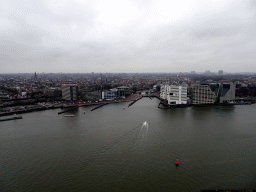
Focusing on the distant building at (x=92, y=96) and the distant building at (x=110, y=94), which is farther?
the distant building at (x=110, y=94)

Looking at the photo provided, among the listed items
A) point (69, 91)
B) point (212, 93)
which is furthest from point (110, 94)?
point (212, 93)

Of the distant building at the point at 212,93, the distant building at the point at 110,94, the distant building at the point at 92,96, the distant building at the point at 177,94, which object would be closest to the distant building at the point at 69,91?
the distant building at the point at 92,96

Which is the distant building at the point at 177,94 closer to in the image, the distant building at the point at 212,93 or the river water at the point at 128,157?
the distant building at the point at 212,93

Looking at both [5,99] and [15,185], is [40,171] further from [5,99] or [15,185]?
[5,99]

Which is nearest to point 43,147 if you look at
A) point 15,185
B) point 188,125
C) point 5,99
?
point 15,185

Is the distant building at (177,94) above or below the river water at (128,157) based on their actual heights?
Answer: above

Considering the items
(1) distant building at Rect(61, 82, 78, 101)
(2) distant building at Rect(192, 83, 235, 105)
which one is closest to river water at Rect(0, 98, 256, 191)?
(2) distant building at Rect(192, 83, 235, 105)
